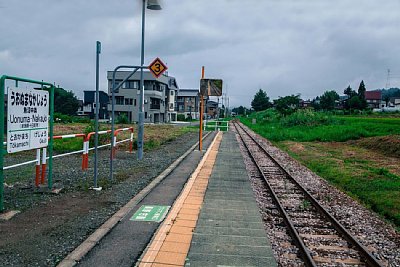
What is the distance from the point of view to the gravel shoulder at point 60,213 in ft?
16.1

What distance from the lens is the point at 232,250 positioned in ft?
17.0

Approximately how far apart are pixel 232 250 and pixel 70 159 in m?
10.1

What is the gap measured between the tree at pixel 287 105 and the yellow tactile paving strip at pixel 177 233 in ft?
169

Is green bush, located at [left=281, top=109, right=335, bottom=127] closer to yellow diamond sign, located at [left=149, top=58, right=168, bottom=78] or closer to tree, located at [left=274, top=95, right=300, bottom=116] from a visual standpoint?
tree, located at [left=274, top=95, right=300, bottom=116]

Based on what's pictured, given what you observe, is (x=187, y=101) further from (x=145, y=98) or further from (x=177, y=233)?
(x=177, y=233)

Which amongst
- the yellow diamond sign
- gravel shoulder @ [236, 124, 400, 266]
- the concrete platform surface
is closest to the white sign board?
the concrete platform surface

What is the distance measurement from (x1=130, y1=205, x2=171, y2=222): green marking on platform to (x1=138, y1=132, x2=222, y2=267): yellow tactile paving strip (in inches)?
5.6

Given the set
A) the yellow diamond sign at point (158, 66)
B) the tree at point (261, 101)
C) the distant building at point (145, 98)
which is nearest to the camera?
the yellow diamond sign at point (158, 66)

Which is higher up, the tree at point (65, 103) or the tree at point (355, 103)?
the tree at point (355, 103)

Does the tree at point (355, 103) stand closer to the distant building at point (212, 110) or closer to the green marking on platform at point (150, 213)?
the distant building at point (212, 110)

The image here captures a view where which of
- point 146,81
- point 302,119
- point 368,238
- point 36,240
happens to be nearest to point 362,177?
point 368,238

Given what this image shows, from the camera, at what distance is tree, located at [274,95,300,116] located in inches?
2366

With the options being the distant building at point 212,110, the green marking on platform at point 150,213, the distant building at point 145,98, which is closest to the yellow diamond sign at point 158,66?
the green marking on platform at point 150,213

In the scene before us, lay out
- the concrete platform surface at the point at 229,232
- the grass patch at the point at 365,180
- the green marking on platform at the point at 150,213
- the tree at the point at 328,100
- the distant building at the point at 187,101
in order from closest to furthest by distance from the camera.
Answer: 1. the concrete platform surface at the point at 229,232
2. the green marking on platform at the point at 150,213
3. the grass patch at the point at 365,180
4. the tree at the point at 328,100
5. the distant building at the point at 187,101
